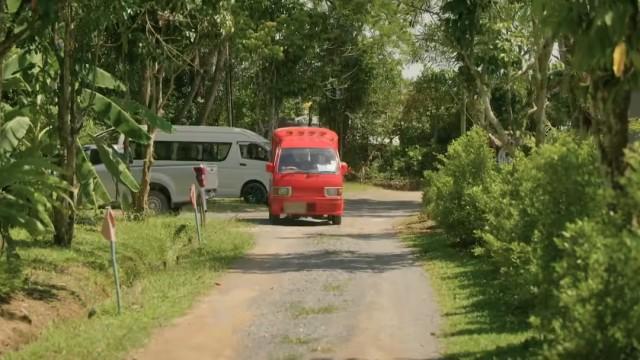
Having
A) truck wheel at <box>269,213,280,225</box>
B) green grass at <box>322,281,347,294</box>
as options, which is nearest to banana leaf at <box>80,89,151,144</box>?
green grass at <box>322,281,347,294</box>

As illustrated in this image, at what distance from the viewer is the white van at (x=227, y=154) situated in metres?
28.3

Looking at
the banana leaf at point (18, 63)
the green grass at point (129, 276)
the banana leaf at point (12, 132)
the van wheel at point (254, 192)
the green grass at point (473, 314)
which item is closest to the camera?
the green grass at point (473, 314)

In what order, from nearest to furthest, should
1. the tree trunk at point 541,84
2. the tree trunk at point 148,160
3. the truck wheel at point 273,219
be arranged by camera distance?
the tree trunk at point 541,84, the tree trunk at point 148,160, the truck wheel at point 273,219

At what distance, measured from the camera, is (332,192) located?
23000 mm

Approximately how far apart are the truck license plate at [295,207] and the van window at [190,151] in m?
6.28

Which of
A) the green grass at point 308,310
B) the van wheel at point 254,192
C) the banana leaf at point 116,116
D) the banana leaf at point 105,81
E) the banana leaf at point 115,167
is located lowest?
the green grass at point 308,310

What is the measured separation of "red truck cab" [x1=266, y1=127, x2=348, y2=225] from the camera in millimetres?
22891

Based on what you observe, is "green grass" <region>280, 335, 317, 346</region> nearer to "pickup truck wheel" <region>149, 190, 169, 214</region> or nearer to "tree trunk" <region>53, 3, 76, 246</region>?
"tree trunk" <region>53, 3, 76, 246</region>

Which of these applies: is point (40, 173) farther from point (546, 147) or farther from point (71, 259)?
point (546, 147)

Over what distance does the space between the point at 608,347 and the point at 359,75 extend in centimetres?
3821

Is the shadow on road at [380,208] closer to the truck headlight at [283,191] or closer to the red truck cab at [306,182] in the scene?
the red truck cab at [306,182]

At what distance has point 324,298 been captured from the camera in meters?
11.7

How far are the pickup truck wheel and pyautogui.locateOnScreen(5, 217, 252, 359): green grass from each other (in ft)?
16.9

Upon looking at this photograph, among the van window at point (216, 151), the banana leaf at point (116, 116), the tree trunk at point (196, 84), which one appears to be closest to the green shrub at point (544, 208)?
the banana leaf at point (116, 116)
